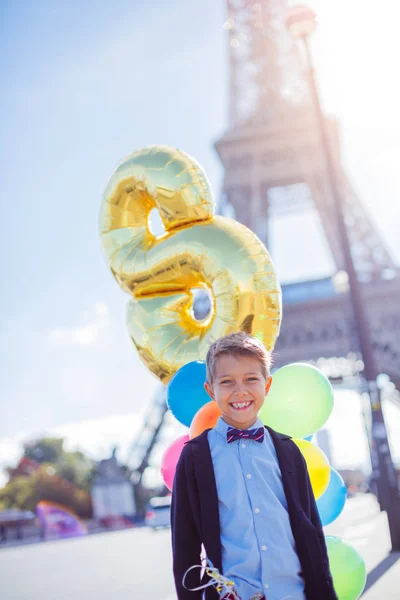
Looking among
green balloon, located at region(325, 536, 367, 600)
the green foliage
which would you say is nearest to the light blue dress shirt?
green balloon, located at region(325, 536, 367, 600)

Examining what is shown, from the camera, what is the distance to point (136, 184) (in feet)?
13.0

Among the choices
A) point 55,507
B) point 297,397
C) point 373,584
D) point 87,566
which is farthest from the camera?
point 55,507

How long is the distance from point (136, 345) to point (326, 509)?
1.38m

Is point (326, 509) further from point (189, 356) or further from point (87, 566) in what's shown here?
point (87, 566)

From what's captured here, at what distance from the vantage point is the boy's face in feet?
7.57

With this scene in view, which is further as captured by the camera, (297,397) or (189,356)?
(189,356)

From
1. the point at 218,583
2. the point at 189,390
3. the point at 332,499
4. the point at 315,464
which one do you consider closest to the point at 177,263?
the point at 189,390

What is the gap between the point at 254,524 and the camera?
217 cm

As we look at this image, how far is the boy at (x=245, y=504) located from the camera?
2148mm

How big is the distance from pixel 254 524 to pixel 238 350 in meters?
0.56

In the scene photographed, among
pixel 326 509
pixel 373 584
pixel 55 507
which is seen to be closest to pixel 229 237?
pixel 326 509

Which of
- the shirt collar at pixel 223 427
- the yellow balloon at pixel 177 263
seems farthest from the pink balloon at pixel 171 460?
the shirt collar at pixel 223 427

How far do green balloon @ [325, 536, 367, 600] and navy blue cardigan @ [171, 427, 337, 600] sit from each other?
124 centimetres

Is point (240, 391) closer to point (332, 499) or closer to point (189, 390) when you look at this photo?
point (189, 390)
